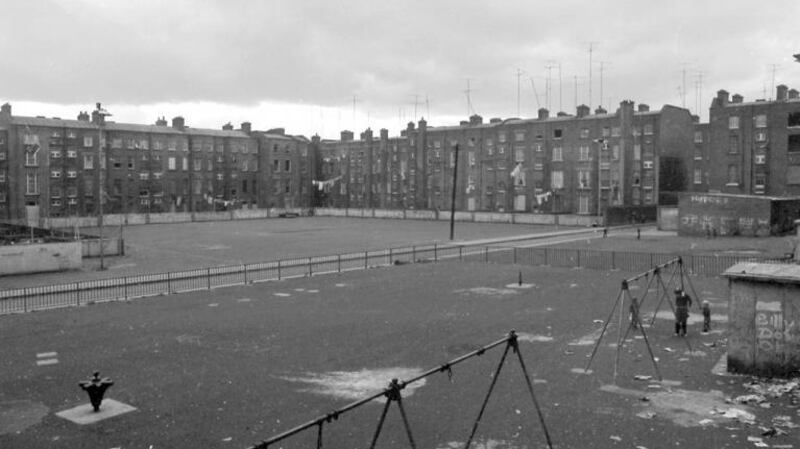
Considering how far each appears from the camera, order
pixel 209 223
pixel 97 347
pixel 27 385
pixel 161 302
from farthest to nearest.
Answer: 1. pixel 209 223
2. pixel 161 302
3. pixel 97 347
4. pixel 27 385

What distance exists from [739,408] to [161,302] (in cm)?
2303

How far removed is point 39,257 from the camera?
42406mm

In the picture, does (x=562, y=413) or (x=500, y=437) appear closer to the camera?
(x=500, y=437)

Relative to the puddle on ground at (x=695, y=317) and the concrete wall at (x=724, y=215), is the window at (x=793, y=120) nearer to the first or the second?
the concrete wall at (x=724, y=215)

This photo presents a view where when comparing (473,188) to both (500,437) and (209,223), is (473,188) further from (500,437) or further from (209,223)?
(500,437)

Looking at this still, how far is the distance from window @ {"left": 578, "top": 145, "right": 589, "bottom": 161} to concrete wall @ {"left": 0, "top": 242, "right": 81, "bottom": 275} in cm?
6419

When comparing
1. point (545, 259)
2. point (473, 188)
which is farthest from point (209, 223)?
point (545, 259)

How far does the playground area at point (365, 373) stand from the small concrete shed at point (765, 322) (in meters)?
0.87

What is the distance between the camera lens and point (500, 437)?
12.6m

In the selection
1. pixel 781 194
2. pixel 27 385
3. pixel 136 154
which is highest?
pixel 136 154

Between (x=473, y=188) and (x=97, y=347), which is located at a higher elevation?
(x=473, y=188)

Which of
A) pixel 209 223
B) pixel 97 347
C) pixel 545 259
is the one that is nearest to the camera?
pixel 97 347

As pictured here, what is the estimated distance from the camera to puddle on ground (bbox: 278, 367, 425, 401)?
615 inches

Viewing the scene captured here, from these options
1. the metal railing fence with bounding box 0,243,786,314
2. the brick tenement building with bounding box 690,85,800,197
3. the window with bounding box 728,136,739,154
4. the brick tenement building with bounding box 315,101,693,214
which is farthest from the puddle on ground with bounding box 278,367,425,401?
the window with bounding box 728,136,739,154
